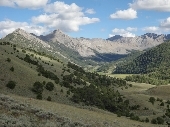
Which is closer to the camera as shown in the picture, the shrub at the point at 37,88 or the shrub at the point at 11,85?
the shrub at the point at 11,85

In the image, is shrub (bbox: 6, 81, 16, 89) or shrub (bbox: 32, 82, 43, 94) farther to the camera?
shrub (bbox: 32, 82, 43, 94)

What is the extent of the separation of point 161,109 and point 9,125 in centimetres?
7894

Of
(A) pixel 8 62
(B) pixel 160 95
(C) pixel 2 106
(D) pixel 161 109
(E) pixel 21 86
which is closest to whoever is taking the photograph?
(C) pixel 2 106

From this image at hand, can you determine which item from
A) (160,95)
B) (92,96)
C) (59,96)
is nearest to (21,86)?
(59,96)

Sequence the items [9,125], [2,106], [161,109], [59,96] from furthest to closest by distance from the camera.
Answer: [161,109] → [59,96] → [2,106] → [9,125]

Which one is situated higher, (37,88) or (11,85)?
(11,85)

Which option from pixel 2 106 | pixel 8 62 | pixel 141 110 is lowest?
pixel 141 110

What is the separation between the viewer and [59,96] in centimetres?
7044

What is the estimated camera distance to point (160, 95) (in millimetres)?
126562

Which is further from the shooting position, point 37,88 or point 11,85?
point 37,88

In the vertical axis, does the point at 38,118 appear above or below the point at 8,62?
below

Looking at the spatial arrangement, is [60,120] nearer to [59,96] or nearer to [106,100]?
[59,96]

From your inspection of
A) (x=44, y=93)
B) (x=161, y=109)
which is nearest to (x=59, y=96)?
(x=44, y=93)

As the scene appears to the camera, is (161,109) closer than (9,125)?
No
